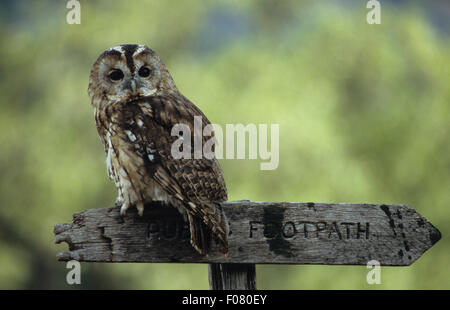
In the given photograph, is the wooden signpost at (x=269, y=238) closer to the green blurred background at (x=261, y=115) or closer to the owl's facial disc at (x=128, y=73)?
the owl's facial disc at (x=128, y=73)

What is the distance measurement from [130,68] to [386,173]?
18.7 ft

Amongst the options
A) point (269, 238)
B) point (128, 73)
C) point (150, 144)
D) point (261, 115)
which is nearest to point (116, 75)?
point (128, 73)

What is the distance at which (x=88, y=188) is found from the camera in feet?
25.9

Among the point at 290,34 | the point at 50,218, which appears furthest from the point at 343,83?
the point at 50,218

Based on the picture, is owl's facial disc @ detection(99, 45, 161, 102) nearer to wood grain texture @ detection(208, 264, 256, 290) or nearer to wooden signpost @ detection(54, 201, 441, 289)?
wooden signpost @ detection(54, 201, 441, 289)

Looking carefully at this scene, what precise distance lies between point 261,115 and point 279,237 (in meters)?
5.20

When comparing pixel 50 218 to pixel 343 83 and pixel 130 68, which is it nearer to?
pixel 343 83

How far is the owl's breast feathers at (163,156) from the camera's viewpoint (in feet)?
8.00

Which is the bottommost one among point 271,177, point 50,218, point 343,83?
point 50,218

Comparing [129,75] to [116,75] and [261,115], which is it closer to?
[116,75]

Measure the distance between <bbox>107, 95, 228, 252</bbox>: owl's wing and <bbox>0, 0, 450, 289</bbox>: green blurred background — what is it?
4331 millimetres

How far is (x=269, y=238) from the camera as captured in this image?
224 cm

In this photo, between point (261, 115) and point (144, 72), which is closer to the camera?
point (144, 72)

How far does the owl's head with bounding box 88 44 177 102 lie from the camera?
2.91 m
